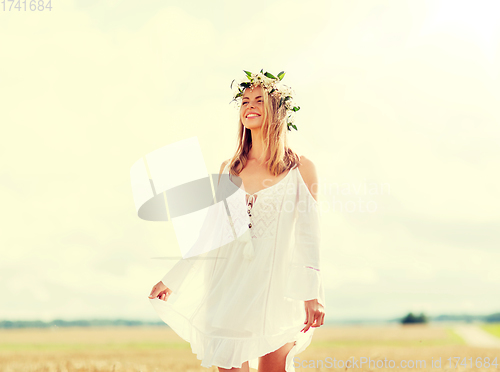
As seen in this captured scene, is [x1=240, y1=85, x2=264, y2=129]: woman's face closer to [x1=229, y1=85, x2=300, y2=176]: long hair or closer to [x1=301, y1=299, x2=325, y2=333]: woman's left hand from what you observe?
[x1=229, y1=85, x2=300, y2=176]: long hair

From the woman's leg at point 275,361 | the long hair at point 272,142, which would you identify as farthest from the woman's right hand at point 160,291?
the long hair at point 272,142

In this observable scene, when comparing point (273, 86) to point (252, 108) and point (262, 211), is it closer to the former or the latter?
point (252, 108)

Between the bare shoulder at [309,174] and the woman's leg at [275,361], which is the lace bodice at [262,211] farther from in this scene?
the woman's leg at [275,361]

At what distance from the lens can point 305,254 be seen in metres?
2.58

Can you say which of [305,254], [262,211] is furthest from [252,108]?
[305,254]

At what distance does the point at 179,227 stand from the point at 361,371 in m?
2.30

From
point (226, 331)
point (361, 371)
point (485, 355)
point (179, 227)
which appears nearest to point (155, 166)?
point (179, 227)

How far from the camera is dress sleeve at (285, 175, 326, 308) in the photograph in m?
2.49

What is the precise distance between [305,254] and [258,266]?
0.30m

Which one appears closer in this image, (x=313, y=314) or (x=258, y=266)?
(x=313, y=314)

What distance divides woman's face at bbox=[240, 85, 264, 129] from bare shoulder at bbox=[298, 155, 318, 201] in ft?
1.34

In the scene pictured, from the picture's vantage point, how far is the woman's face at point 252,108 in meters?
2.94

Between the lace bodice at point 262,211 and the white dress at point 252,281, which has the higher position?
the lace bodice at point 262,211

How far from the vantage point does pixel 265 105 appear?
2.96 m
